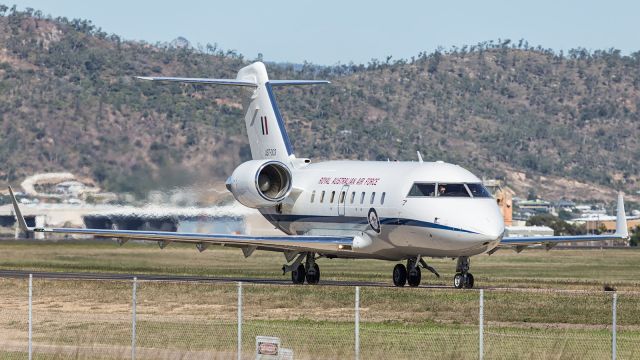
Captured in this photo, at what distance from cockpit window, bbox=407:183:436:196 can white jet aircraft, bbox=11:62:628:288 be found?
0.02m

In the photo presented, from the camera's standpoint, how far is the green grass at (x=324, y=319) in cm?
2808

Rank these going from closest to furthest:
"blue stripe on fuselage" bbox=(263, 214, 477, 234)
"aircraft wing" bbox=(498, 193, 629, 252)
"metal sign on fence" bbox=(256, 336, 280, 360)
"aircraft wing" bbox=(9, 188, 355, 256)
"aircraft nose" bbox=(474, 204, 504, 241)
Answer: "metal sign on fence" bbox=(256, 336, 280, 360) → "aircraft nose" bbox=(474, 204, 504, 241) → "blue stripe on fuselage" bbox=(263, 214, 477, 234) → "aircraft wing" bbox=(498, 193, 629, 252) → "aircraft wing" bbox=(9, 188, 355, 256)

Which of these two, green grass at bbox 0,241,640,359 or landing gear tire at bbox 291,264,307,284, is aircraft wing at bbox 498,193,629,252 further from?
landing gear tire at bbox 291,264,307,284

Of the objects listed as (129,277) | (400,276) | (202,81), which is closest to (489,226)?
(400,276)

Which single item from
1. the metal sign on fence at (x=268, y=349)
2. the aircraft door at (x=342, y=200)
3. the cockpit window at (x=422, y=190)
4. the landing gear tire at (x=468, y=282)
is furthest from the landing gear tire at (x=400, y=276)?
the metal sign on fence at (x=268, y=349)

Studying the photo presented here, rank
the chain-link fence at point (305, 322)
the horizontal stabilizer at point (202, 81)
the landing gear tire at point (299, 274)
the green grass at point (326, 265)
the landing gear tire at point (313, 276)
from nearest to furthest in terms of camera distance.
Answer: the chain-link fence at point (305, 322), the landing gear tire at point (313, 276), the landing gear tire at point (299, 274), the horizontal stabilizer at point (202, 81), the green grass at point (326, 265)

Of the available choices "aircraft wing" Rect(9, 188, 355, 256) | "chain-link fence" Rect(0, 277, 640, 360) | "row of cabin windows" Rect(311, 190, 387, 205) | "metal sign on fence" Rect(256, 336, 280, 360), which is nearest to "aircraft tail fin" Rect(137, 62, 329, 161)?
"row of cabin windows" Rect(311, 190, 387, 205)

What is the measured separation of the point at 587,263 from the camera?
66.9 m

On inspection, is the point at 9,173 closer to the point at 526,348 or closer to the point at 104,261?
the point at 104,261

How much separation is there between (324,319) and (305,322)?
90 centimetres

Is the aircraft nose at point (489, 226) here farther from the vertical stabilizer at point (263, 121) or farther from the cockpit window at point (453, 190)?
the vertical stabilizer at point (263, 121)

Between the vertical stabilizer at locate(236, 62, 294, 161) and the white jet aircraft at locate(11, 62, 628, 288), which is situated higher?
the vertical stabilizer at locate(236, 62, 294, 161)

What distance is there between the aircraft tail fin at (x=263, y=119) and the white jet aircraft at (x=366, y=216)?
79 millimetres

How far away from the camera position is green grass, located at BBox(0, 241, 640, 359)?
1105 inches
